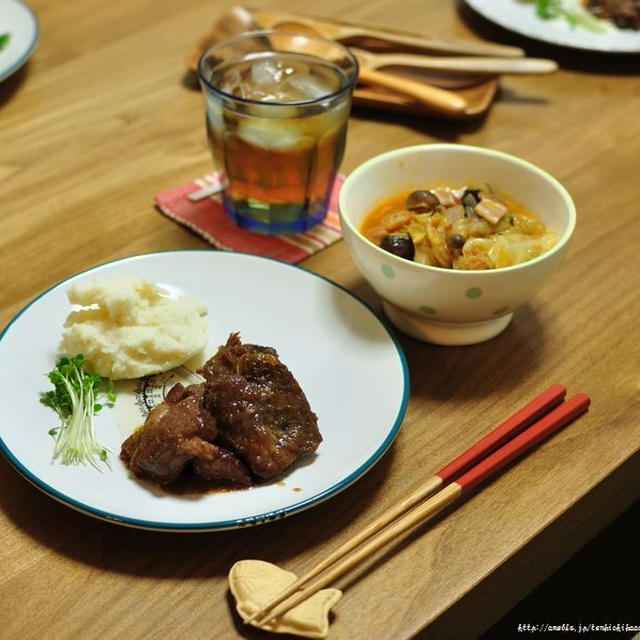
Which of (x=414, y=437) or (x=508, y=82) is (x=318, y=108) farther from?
(x=508, y=82)

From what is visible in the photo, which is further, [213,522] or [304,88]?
[304,88]

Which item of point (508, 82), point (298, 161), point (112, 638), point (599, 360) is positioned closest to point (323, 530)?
point (112, 638)

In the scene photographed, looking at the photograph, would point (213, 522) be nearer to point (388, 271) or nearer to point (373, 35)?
point (388, 271)

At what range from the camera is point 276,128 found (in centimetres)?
153

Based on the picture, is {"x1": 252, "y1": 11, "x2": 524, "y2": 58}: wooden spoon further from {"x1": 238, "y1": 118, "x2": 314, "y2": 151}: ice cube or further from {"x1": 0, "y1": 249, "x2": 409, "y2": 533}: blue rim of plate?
{"x1": 0, "y1": 249, "x2": 409, "y2": 533}: blue rim of plate

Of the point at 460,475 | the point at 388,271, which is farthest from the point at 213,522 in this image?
the point at 388,271

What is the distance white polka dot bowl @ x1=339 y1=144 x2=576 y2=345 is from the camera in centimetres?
126

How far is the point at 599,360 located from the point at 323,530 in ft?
1.89

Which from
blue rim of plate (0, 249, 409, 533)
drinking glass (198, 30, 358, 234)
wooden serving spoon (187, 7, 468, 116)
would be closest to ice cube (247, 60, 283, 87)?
drinking glass (198, 30, 358, 234)

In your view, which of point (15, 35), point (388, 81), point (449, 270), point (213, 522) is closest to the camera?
point (213, 522)

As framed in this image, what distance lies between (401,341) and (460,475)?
1.05ft

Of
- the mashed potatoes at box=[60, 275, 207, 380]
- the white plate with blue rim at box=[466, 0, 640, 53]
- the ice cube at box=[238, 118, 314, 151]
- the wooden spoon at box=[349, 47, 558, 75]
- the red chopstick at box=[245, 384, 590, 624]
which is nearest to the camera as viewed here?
the red chopstick at box=[245, 384, 590, 624]

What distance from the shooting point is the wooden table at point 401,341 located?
101 centimetres

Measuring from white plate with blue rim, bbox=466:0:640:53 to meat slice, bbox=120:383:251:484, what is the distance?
1.59 m
